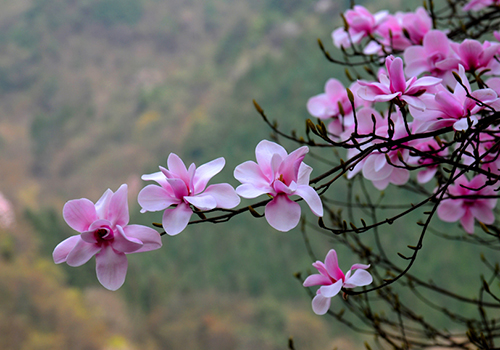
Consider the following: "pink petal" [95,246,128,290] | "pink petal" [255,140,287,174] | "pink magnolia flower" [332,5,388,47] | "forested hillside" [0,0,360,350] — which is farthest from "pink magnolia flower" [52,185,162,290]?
"forested hillside" [0,0,360,350]

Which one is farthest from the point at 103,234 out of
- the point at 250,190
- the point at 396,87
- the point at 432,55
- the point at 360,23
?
the point at 360,23

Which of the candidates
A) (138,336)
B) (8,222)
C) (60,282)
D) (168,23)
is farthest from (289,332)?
(168,23)

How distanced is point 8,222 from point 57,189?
4.14 feet

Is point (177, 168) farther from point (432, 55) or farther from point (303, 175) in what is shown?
point (432, 55)

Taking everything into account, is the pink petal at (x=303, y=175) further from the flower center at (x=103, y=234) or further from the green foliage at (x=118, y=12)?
the green foliage at (x=118, y=12)

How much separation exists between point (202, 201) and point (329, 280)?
5.5 inches

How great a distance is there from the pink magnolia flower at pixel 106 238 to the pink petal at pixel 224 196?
0.18 feet

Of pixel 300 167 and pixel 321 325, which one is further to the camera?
pixel 321 325

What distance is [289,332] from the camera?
403 centimetres

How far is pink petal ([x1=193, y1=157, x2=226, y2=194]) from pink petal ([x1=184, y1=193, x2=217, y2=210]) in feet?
0.07

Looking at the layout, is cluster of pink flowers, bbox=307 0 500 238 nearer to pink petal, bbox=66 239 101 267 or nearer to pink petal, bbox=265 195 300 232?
pink petal, bbox=265 195 300 232

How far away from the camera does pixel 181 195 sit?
0.36 m

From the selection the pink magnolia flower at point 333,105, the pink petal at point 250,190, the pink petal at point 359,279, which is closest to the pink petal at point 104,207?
the pink petal at point 250,190

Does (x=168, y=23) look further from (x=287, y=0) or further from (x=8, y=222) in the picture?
(x=8, y=222)
